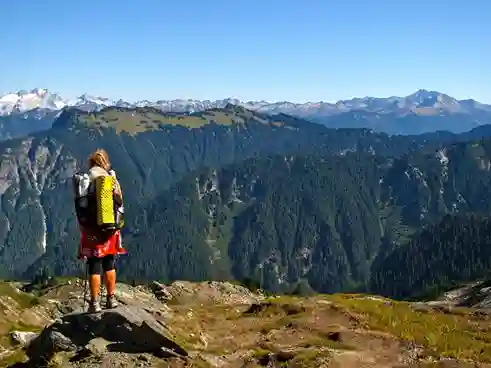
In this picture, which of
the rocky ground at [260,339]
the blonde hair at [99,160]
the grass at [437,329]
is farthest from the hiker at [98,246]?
the grass at [437,329]

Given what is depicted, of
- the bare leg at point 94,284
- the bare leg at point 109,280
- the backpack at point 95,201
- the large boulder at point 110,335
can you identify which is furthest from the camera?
the bare leg at point 109,280

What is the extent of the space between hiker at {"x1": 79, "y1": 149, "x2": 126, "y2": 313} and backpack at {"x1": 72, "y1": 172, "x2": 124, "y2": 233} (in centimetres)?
17

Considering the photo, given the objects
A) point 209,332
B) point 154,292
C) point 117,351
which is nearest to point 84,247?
point 117,351

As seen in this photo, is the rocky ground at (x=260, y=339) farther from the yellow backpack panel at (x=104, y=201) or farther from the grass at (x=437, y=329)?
the yellow backpack panel at (x=104, y=201)

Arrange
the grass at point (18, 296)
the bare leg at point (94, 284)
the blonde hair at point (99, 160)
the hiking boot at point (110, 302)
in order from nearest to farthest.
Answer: the bare leg at point (94, 284), the blonde hair at point (99, 160), the hiking boot at point (110, 302), the grass at point (18, 296)

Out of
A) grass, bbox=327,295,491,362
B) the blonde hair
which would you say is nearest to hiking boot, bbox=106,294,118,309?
the blonde hair

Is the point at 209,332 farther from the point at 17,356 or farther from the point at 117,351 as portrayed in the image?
the point at 17,356

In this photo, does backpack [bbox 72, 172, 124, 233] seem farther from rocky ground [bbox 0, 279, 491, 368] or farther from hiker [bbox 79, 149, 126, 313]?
rocky ground [bbox 0, 279, 491, 368]

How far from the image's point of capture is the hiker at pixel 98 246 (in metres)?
20.9

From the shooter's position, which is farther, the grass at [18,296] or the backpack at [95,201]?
the grass at [18,296]

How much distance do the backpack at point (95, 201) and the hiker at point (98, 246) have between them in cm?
17

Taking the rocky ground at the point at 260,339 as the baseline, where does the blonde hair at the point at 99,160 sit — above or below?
above

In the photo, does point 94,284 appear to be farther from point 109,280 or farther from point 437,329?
point 437,329

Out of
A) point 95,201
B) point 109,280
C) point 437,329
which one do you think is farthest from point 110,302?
point 437,329
